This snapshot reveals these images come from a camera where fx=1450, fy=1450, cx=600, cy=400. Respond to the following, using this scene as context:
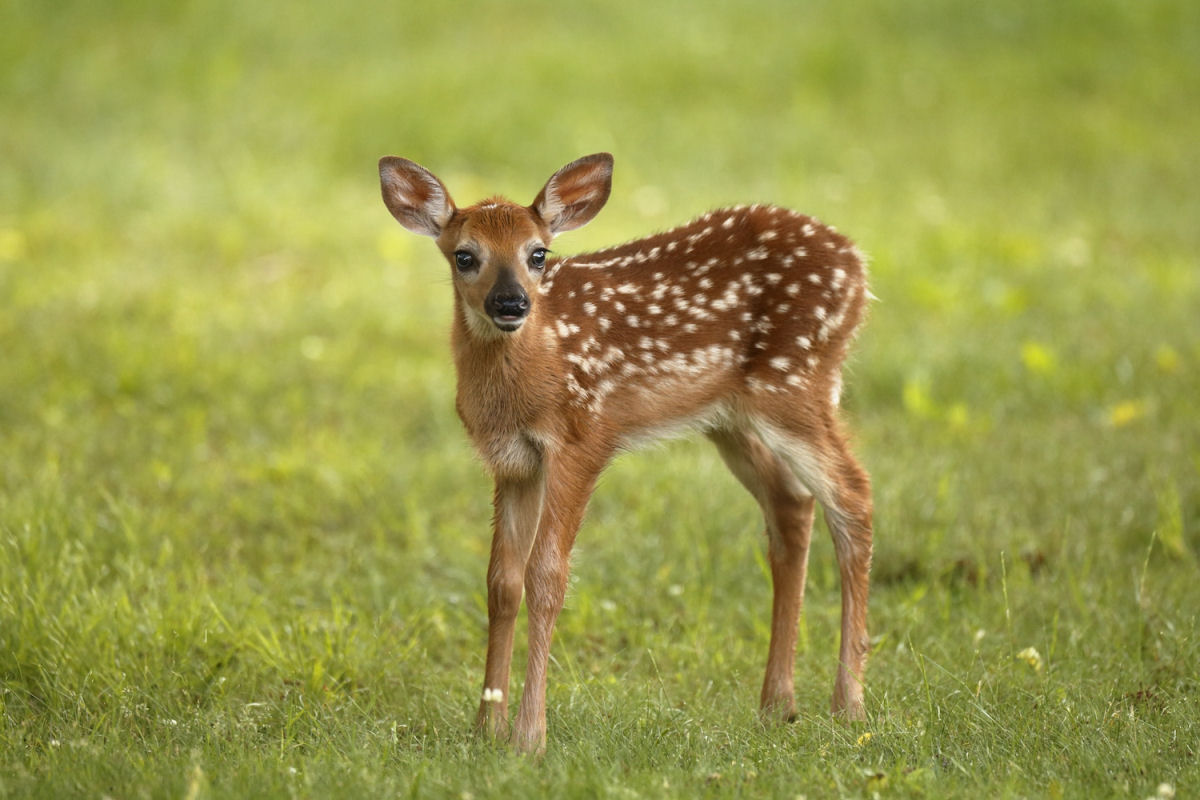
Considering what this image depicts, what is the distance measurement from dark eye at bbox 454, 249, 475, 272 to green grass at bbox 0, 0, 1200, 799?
1019 mm

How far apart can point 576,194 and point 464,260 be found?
0.55 meters

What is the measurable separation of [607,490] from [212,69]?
806 centimetres

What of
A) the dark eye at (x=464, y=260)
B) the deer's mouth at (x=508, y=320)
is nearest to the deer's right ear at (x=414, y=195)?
the dark eye at (x=464, y=260)

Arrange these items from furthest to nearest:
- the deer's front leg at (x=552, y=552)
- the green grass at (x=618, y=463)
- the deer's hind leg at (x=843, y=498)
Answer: the deer's hind leg at (x=843, y=498) < the deer's front leg at (x=552, y=552) < the green grass at (x=618, y=463)

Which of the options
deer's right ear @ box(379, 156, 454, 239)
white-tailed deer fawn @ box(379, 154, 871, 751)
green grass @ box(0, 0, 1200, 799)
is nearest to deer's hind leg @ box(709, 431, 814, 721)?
white-tailed deer fawn @ box(379, 154, 871, 751)

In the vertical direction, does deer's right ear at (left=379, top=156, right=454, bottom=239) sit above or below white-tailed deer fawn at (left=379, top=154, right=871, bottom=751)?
above

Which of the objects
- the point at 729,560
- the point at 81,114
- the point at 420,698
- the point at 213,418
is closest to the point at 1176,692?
the point at 729,560

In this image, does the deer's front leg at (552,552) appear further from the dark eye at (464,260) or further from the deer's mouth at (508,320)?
the dark eye at (464,260)

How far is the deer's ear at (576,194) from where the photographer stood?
15.9ft

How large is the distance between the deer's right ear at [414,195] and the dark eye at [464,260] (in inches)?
10.6

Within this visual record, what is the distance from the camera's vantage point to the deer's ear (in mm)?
4832

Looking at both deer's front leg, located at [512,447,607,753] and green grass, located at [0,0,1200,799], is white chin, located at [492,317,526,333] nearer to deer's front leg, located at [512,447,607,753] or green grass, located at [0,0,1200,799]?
deer's front leg, located at [512,447,607,753]

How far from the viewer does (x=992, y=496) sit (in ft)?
22.0

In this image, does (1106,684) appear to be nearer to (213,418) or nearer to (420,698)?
(420,698)
